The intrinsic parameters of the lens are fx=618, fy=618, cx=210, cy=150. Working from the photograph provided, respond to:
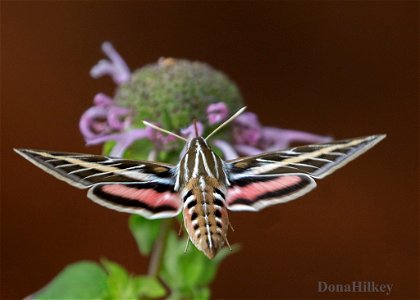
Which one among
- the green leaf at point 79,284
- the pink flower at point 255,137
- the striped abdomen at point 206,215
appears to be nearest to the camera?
the striped abdomen at point 206,215

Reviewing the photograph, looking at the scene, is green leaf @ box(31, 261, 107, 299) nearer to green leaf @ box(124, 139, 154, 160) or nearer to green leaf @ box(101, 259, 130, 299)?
green leaf @ box(101, 259, 130, 299)

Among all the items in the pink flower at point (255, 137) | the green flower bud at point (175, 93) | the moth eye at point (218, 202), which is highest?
the green flower bud at point (175, 93)

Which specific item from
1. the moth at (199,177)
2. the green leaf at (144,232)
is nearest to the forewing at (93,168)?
the moth at (199,177)

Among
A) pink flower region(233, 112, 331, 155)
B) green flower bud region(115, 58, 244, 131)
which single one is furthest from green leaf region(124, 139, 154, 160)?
pink flower region(233, 112, 331, 155)

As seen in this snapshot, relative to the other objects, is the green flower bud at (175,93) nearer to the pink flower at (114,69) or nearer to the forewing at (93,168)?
the pink flower at (114,69)

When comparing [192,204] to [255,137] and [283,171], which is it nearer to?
[283,171]

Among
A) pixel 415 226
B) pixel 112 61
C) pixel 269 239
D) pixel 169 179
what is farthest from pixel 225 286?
pixel 169 179
